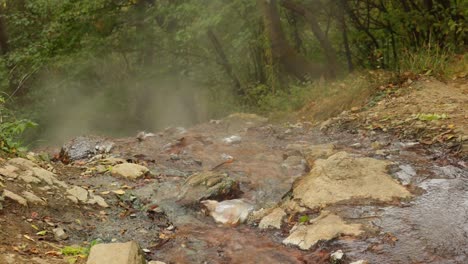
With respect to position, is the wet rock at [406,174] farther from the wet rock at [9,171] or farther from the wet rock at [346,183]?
the wet rock at [9,171]

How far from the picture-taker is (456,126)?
4863 millimetres

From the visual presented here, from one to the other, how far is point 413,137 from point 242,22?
20.8 feet

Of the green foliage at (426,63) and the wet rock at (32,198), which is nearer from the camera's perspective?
the wet rock at (32,198)

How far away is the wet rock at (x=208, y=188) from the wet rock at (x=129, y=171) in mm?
745

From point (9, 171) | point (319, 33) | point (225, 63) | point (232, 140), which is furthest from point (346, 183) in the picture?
point (225, 63)

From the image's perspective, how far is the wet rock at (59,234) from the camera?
3.24 m

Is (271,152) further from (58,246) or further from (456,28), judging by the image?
(456,28)

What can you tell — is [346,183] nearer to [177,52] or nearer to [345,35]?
[345,35]

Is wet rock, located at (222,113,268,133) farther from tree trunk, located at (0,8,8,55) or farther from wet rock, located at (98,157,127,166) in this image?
tree trunk, located at (0,8,8,55)

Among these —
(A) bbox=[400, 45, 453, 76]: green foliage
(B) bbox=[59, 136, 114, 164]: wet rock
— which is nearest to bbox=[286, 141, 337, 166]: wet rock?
(A) bbox=[400, 45, 453, 76]: green foliage

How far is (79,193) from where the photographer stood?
4.11 meters

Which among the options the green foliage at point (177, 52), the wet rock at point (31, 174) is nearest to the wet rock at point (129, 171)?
the wet rock at point (31, 174)

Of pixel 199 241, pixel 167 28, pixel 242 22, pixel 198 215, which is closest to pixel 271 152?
pixel 198 215

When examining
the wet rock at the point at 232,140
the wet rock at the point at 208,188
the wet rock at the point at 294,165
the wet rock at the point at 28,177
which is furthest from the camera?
the wet rock at the point at 232,140
